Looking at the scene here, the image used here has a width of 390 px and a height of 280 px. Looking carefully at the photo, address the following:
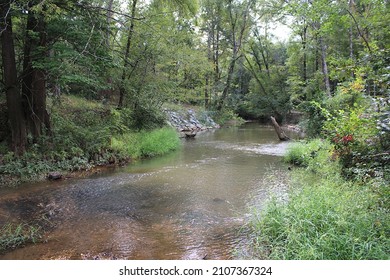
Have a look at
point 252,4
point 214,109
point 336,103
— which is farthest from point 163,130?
point 252,4

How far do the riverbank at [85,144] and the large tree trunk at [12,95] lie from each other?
1.01 feet

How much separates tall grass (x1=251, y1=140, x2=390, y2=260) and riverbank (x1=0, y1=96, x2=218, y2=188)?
5.90 metres

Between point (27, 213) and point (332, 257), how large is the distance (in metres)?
5.01

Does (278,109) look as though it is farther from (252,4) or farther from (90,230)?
(90,230)

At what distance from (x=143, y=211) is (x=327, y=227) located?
10.7 ft

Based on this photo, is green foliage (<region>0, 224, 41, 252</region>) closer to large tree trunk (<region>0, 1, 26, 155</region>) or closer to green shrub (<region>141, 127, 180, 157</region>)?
large tree trunk (<region>0, 1, 26, 155</region>)

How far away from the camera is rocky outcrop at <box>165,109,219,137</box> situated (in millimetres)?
19462

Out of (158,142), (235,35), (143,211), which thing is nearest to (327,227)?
(143,211)

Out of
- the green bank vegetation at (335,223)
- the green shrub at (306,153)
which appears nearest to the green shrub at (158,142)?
the green shrub at (306,153)

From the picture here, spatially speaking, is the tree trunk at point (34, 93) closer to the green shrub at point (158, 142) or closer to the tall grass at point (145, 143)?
the tall grass at point (145, 143)

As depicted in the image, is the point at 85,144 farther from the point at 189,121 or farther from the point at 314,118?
the point at 189,121

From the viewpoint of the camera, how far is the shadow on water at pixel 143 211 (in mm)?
3994

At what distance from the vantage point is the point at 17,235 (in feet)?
13.9
